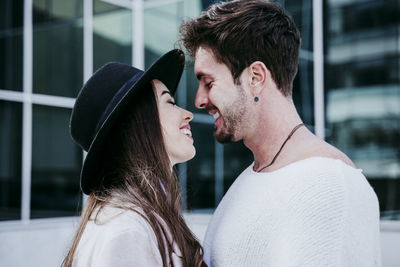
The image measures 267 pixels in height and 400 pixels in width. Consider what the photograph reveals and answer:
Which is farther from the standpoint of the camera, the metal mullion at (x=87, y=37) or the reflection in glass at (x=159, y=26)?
the reflection in glass at (x=159, y=26)

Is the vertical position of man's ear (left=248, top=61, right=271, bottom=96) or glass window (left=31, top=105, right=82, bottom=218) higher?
man's ear (left=248, top=61, right=271, bottom=96)

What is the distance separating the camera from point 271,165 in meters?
1.54

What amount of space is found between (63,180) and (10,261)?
142 centimetres

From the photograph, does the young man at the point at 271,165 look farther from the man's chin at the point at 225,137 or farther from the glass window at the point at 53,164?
the glass window at the point at 53,164

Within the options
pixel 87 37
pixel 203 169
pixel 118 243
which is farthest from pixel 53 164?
pixel 118 243

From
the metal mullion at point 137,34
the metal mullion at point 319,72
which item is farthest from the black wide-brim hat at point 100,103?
the metal mullion at point 137,34

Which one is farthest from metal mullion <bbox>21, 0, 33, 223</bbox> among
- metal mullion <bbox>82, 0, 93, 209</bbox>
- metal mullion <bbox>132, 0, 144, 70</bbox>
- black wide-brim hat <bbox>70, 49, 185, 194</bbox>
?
black wide-brim hat <bbox>70, 49, 185, 194</bbox>

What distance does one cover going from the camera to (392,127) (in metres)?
5.67

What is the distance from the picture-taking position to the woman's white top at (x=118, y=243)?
1242 millimetres

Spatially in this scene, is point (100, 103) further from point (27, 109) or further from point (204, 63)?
point (27, 109)

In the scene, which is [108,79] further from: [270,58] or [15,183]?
[15,183]

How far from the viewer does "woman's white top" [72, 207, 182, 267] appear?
1242mm

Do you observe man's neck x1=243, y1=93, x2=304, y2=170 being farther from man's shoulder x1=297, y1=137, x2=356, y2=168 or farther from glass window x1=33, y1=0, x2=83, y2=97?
glass window x1=33, y1=0, x2=83, y2=97

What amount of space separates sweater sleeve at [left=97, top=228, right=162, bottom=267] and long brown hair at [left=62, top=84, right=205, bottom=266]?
0.12 metres
